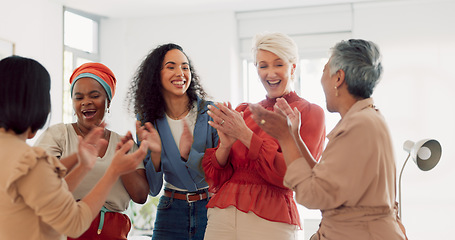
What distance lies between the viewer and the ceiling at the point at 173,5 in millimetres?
5965

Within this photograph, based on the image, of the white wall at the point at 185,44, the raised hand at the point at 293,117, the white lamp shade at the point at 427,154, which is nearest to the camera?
the raised hand at the point at 293,117

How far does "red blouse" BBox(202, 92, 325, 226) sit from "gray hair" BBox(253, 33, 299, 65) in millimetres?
204

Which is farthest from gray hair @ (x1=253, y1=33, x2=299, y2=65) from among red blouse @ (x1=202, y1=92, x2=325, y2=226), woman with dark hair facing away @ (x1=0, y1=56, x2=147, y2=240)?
woman with dark hair facing away @ (x1=0, y1=56, x2=147, y2=240)

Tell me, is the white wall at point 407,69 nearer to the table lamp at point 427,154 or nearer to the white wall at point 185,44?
the white wall at point 185,44

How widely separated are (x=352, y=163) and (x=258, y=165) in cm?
52

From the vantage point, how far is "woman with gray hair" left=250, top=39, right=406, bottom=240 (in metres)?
1.49

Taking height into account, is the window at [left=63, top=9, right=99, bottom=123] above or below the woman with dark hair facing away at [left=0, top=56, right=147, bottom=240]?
above

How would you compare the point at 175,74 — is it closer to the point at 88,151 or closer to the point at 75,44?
the point at 88,151

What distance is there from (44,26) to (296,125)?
4494mm

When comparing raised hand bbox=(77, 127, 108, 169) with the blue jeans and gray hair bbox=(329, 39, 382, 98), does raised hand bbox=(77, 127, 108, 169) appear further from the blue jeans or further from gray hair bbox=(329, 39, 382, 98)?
gray hair bbox=(329, 39, 382, 98)

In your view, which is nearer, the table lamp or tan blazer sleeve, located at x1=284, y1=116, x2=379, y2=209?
tan blazer sleeve, located at x1=284, y1=116, x2=379, y2=209

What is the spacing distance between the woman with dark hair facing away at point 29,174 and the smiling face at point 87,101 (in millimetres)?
697

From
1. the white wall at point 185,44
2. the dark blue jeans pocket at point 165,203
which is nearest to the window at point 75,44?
the white wall at point 185,44

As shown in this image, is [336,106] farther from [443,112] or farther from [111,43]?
[111,43]
